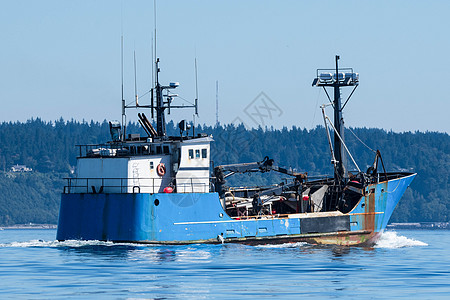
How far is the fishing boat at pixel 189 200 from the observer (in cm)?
4438

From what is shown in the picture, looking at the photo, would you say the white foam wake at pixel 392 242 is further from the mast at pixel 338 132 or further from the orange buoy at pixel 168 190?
the orange buoy at pixel 168 190

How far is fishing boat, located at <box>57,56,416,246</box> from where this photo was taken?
4438cm

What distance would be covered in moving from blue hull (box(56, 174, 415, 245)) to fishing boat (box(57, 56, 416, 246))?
0.05 metres

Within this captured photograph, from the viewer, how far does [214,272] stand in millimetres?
34875

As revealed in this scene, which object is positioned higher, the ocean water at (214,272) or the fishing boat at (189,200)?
the fishing boat at (189,200)

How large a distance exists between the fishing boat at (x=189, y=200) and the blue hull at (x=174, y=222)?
0.15 ft

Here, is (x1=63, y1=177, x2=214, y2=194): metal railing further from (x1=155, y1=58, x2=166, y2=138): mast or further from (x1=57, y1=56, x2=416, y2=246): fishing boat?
(x1=155, y1=58, x2=166, y2=138): mast

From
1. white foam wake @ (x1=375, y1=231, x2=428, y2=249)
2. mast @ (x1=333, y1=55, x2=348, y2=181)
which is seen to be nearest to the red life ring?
mast @ (x1=333, y1=55, x2=348, y2=181)

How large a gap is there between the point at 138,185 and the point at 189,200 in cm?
257

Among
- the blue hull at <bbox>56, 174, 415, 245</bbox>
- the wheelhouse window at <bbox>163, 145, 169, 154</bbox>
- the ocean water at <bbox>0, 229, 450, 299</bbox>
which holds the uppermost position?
the wheelhouse window at <bbox>163, 145, 169, 154</bbox>

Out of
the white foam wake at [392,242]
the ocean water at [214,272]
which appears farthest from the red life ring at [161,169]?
the white foam wake at [392,242]

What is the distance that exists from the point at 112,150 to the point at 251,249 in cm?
850

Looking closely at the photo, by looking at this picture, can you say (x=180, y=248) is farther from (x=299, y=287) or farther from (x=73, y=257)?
(x=299, y=287)

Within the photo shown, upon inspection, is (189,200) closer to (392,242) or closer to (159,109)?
(159,109)
